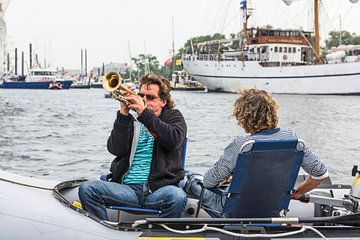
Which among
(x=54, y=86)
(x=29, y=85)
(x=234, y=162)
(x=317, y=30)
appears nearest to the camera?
(x=234, y=162)

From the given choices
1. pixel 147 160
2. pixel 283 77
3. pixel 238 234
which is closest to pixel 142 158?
pixel 147 160

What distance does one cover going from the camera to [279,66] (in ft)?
251

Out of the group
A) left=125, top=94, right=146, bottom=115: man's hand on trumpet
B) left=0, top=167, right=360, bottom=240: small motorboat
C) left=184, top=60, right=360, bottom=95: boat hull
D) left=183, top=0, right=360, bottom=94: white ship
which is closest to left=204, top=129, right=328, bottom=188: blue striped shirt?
left=0, top=167, right=360, bottom=240: small motorboat

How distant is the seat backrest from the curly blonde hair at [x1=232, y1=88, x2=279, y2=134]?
182 mm

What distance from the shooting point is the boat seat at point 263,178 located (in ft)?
16.1

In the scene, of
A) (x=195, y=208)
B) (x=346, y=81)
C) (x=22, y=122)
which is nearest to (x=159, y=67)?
(x=346, y=81)

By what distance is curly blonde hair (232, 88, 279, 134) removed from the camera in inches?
194

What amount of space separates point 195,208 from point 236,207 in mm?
601

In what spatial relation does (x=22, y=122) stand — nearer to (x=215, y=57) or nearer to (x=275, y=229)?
(x=275, y=229)

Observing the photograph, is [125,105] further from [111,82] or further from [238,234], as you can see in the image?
[238,234]

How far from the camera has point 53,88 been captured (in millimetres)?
102938

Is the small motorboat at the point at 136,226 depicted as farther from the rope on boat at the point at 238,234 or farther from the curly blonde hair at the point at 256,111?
the curly blonde hair at the point at 256,111

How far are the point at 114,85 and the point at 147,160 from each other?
2.40 ft

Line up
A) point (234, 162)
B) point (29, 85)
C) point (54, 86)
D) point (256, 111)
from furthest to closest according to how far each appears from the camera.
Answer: point (29, 85) → point (54, 86) → point (234, 162) → point (256, 111)
